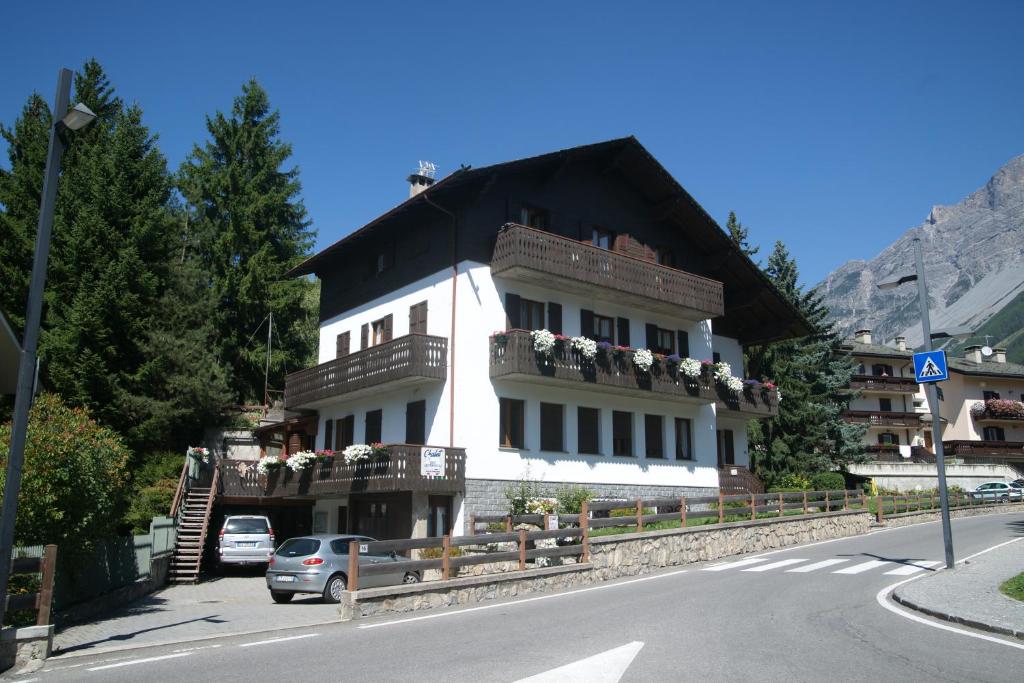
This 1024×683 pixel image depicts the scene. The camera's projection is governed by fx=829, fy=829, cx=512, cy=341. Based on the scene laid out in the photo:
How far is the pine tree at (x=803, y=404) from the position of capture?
41281mm

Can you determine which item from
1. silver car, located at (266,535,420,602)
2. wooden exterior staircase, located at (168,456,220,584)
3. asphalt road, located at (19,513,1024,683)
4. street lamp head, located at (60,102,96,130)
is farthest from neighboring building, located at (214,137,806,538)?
street lamp head, located at (60,102,96,130)

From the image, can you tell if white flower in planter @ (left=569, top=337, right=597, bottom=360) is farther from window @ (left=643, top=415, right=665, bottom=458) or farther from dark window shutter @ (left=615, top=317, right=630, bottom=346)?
window @ (left=643, top=415, right=665, bottom=458)

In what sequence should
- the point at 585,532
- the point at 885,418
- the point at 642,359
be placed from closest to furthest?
the point at 585,532, the point at 642,359, the point at 885,418

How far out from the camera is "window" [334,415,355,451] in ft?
99.2

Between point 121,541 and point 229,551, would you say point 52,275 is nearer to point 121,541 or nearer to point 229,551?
point 229,551

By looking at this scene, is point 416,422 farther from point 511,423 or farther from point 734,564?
point 734,564

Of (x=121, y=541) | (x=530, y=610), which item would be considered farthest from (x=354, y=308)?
(x=530, y=610)

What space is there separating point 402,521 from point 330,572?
23.2 ft

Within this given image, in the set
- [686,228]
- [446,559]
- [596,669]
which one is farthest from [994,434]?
[596,669]

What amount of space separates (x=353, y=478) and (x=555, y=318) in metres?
8.32

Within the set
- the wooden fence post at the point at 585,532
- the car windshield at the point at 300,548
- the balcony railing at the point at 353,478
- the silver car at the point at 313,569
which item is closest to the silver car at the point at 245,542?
the balcony railing at the point at 353,478

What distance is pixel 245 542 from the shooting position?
87.2ft

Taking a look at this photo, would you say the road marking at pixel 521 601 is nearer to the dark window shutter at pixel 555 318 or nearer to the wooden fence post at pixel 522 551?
the wooden fence post at pixel 522 551

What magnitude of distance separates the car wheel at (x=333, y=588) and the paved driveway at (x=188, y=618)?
331 millimetres
